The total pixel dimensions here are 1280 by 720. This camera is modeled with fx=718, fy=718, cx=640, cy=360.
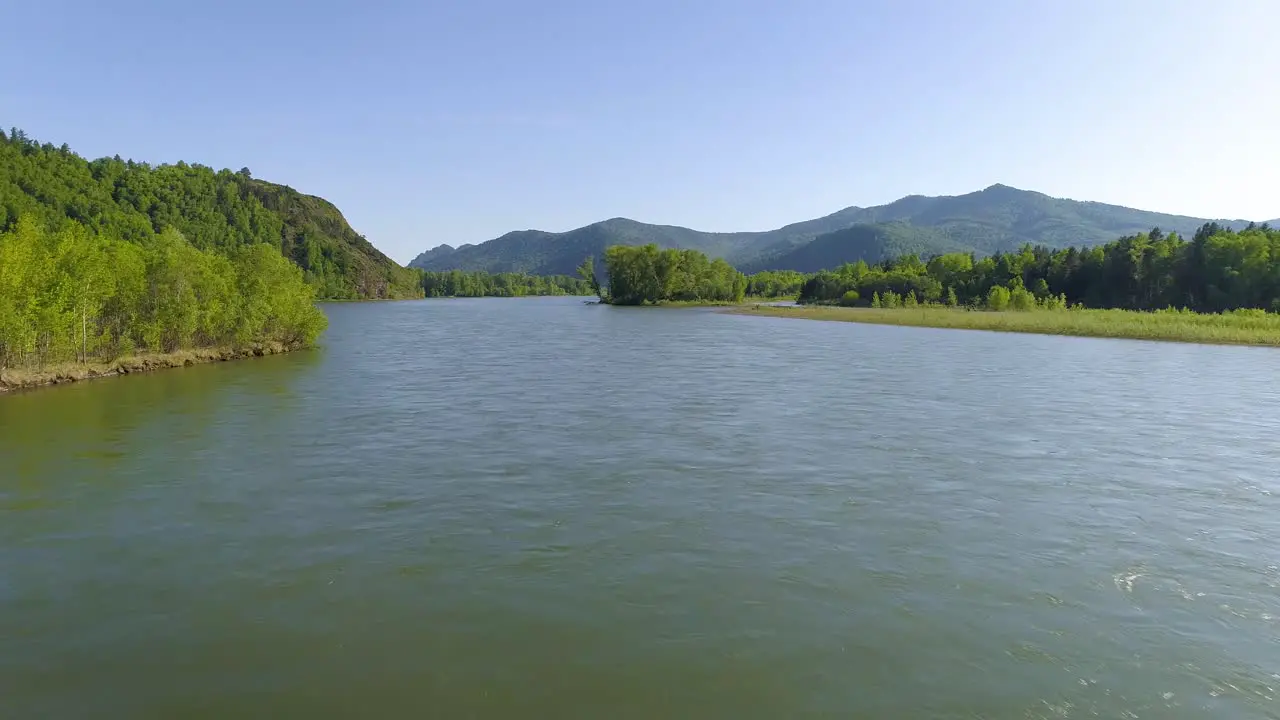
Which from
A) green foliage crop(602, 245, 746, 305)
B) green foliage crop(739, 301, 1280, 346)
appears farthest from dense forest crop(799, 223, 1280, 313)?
green foliage crop(602, 245, 746, 305)

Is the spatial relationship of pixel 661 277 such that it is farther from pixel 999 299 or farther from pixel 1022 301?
pixel 1022 301

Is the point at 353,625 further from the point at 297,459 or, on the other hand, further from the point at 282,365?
the point at 282,365

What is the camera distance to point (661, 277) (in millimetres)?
183375

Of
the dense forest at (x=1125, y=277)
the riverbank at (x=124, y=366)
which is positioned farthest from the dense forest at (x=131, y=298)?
the dense forest at (x=1125, y=277)

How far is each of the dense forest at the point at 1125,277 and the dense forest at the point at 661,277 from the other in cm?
3448

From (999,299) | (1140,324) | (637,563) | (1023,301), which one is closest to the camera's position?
(637,563)

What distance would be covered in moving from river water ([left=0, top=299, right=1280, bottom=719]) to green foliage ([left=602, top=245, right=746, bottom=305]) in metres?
154

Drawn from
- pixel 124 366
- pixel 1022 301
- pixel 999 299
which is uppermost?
pixel 999 299

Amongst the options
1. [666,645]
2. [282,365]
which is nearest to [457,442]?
[666,645]

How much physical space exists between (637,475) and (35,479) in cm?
1654

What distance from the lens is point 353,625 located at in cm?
1116

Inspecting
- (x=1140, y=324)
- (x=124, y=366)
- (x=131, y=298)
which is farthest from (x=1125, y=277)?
(x=124, y=366)

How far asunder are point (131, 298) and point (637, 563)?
147ft

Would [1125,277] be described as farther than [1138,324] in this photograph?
Yes
